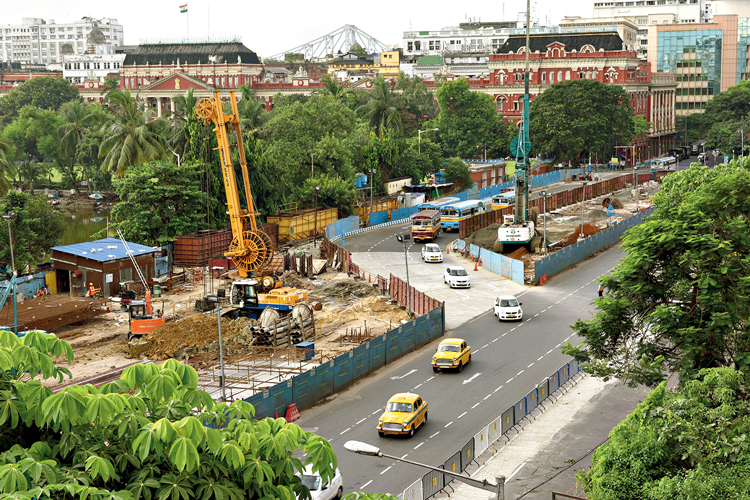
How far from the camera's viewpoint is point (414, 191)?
110688 mm

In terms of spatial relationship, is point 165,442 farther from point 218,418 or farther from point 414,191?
point 414,191

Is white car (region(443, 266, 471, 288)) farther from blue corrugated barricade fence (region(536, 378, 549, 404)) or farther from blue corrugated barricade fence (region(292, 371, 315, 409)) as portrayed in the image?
blue corrugated barricade fence (region(292, 371, 315, 409))

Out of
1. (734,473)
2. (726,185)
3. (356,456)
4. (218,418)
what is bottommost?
(356,456)

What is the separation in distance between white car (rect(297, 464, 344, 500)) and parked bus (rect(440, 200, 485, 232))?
2429 inches

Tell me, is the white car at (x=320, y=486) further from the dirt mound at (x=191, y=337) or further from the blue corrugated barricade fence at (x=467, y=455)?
the dirt mound at (x=191, y=337)

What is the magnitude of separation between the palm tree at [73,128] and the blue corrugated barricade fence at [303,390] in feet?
314

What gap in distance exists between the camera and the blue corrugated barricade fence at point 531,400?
37.9 metres

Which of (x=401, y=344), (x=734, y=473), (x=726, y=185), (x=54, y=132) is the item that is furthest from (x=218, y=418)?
(x=54, y=132)

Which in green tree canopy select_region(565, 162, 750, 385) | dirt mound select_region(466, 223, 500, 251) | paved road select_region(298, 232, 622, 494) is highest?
green tree canopy select_region(565, 162, 750, 385)

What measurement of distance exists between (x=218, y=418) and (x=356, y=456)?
17051mm

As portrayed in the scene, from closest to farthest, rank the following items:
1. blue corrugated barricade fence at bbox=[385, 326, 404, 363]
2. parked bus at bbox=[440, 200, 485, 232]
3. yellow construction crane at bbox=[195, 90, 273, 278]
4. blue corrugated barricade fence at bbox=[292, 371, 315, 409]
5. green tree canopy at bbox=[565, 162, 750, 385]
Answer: green tree canopy at bbox=[565, 162, 750, 385] → blue corrugated barricade fence at bbox=[292, 371, 315, 409] → blue corrugated barricade fence at bbox=[385, 326, 404, 363] → yellow construction crane at bbox=[195, 90, 273, 278] → parked bus at bbox=[440, 200, 485, 232]

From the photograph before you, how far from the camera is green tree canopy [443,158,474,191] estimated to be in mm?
116625

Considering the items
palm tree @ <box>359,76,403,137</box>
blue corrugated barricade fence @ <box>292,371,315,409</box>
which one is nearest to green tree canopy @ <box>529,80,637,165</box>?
palm tree @ <box>359,76,403,137</box>

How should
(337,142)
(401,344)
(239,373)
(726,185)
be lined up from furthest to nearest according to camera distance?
(337,142)
(401,344)
(239,373)
(726,185)
